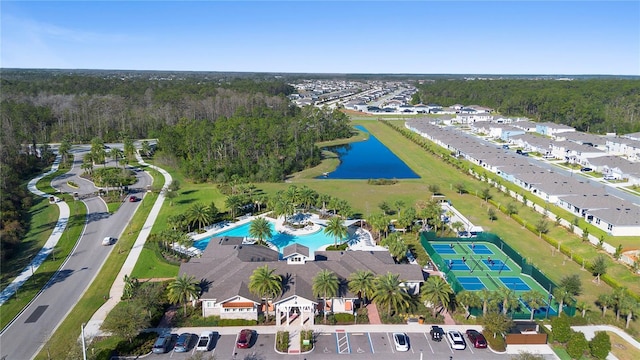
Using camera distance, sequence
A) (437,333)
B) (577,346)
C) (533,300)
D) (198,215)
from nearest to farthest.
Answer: (577,346) < (437,333) < (533,300) < (198,215)

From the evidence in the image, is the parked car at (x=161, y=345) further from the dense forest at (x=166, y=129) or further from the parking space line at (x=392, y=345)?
the dense forest at (x=166, y=129)

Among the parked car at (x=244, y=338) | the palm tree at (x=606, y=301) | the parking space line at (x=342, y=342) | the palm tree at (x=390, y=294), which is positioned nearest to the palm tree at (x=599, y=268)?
the palm tree at (x=606, y=301)

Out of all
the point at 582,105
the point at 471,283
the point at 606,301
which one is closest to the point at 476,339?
the point at 471,283

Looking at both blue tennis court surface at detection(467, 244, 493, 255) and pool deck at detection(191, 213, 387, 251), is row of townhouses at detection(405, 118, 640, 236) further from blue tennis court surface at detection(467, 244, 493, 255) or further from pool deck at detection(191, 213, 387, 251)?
pool deck at detection(191, 213, 387, 251)

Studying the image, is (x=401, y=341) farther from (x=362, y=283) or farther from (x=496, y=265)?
(x=496, y=265)

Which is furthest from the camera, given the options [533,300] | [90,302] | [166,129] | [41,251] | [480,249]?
[166,129]

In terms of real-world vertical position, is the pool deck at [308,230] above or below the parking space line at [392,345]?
above
